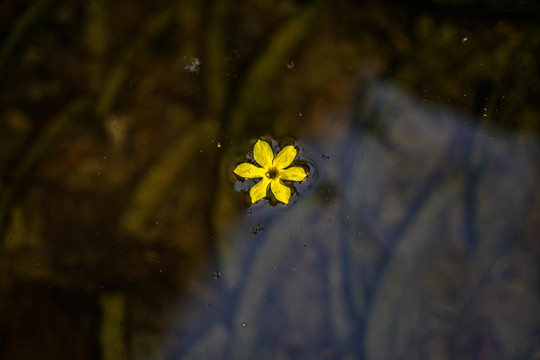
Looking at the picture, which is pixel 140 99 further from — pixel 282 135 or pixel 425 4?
pixel 425 4

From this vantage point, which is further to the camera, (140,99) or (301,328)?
(140,99)

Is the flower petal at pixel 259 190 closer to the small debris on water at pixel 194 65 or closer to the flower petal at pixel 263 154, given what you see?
the flower petal at pixel 263 154

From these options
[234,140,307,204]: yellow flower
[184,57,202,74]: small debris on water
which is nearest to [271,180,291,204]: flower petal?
[234,140,307,204]: yellow flower

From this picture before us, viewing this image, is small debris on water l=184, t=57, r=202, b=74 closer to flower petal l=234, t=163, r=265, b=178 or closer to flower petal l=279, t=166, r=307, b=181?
flower petal l=234, t=163, r=265, b=178

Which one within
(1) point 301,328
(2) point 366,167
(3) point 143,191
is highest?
(3) point 143,191

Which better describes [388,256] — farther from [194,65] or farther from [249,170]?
[194,65]

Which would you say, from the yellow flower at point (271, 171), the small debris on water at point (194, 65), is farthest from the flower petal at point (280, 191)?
the small debris on water at point (194, 65)

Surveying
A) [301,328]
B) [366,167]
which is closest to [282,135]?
[366,167]
